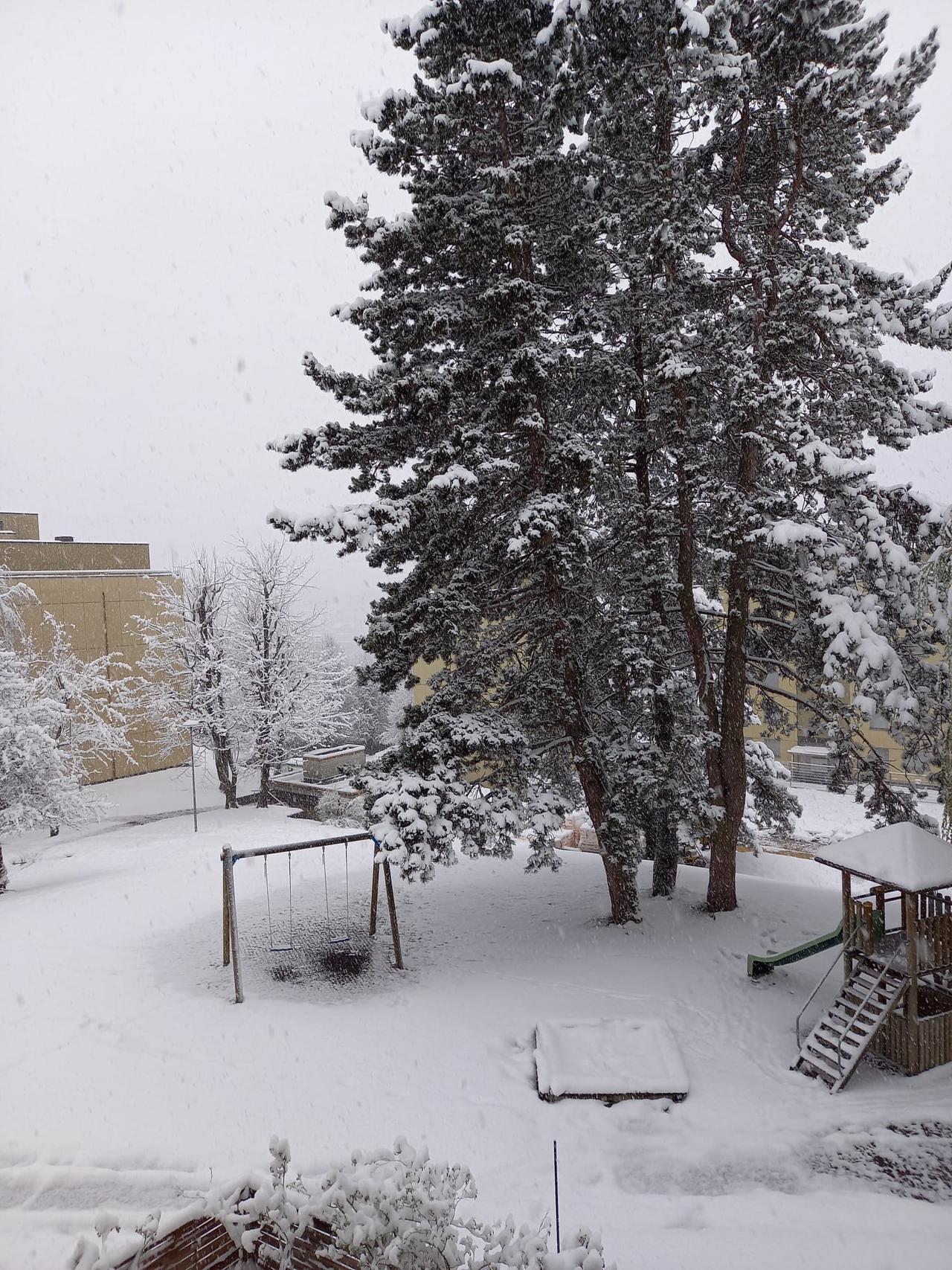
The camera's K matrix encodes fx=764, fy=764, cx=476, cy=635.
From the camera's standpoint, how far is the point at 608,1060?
28.2 ft

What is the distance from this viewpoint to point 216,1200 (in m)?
4.87

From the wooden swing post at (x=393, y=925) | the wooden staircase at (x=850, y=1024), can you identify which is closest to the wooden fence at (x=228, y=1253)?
the wooden staircase at (x=850, y=1024)

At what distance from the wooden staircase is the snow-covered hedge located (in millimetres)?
4991

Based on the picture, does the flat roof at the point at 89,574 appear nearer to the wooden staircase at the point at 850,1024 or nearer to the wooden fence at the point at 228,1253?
the wooden fence at the point at 228,1253

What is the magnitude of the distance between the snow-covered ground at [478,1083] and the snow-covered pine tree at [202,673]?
11.1 meters

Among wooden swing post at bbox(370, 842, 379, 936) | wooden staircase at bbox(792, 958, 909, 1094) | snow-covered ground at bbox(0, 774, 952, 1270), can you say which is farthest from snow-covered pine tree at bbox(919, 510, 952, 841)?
wooden swing post at bbox(370, 842, 379, 936)

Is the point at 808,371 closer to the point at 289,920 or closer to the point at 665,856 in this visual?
the point at 665,856

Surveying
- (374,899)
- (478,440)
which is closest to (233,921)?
(374,899)

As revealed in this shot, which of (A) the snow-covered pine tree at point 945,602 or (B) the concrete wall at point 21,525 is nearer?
(A) the snow-covered pine tree at point 945,602

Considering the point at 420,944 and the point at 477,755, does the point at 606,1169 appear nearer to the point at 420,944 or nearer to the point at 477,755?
the point at 477,755

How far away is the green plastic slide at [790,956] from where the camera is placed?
1047cm

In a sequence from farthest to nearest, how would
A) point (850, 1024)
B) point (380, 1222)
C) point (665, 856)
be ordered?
point (665, 856) → point (850, 1024) → point (380, 1222)

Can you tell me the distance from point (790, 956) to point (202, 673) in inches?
802

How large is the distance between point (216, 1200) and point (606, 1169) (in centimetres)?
377
